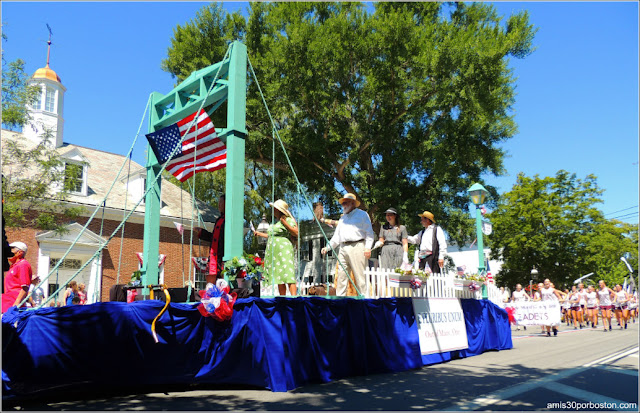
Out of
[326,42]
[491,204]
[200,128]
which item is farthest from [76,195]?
[491,204]

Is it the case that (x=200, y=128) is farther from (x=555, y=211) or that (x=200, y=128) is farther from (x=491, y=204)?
(x=555, y=211)

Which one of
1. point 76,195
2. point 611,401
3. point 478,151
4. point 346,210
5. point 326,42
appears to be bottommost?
point 611,401

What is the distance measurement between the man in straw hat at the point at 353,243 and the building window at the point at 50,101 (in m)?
20.3

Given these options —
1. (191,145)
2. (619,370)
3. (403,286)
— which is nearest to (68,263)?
(191,145)

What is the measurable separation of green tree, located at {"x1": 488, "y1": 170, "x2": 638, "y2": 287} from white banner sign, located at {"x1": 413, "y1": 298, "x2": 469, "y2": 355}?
96.7ft

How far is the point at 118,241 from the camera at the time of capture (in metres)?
19.6

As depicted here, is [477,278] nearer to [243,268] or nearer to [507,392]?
[507,392]

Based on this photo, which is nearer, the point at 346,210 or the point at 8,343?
the point at 8,343

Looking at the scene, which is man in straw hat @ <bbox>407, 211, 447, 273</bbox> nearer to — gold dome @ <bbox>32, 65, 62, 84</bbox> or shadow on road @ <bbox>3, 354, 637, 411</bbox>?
shadow on road @ <bbox>3, 354, 637, 411</bbox>

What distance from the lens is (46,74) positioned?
23.9m

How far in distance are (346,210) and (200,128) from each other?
2821mm

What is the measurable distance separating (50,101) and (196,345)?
22.0 metres

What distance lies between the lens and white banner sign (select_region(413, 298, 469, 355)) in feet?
26.5

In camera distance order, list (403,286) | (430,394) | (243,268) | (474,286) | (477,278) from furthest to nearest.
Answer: (477,278)
(474,286)
(403,286)
(243,268)
(430,394)
